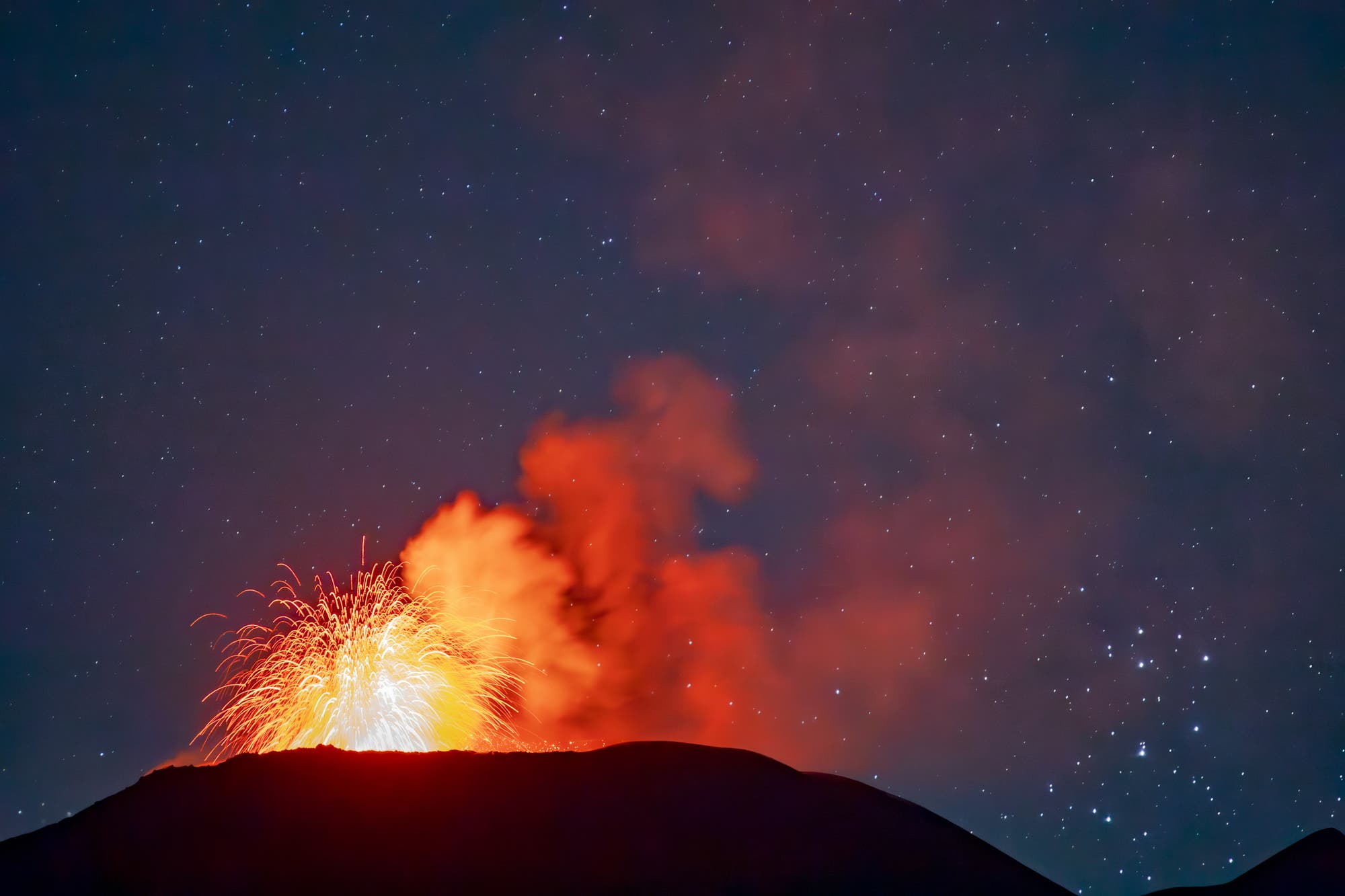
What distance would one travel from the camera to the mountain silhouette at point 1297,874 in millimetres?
15562

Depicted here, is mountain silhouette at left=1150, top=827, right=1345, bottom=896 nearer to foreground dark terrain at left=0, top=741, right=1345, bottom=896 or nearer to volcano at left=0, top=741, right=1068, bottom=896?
foreground dark terrain at left=0, top=741, right=1345, bottom=896

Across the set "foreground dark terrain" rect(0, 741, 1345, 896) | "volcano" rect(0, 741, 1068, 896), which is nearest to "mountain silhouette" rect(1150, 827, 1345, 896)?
"foreground dark terrain" rect(0, 741, 1345, 896)

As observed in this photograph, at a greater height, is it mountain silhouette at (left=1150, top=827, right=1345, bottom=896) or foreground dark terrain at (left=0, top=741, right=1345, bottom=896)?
foreground dark terrain at (left=0, top=741, right=1345, bottom=896)

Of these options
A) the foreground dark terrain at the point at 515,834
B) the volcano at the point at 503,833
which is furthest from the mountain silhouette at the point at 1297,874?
the volcano at the point at 503,833

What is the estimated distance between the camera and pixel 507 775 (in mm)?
14945

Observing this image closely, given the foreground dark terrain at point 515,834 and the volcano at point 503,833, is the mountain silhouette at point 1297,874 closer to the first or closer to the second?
the foreground dark terrain at point 515,834

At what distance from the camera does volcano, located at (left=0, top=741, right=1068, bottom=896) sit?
42.1 ft

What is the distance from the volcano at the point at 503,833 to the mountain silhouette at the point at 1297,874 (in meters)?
3.97

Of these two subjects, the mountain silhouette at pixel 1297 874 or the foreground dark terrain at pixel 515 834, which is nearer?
the foreground dark terrain at pixel 515 834

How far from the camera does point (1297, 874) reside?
1594 centimetres

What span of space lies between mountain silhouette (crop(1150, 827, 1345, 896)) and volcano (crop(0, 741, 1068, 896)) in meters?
3.97

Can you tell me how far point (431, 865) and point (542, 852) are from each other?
4.75 ft

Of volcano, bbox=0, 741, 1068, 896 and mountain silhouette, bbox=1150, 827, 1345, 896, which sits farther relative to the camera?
mountain silhouette, bbox=1150, 827, 1345, 896

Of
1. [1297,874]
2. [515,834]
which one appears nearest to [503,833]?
[515,834]
